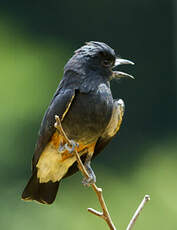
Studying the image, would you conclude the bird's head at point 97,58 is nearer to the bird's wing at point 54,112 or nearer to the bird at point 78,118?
the bird at point 78,118

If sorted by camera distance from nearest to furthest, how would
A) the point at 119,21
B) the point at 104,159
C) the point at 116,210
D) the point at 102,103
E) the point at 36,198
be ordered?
the point at 102,103 → the point at 36,198 → the point at 116,210 → the point at 104,159 → the point at 119,21

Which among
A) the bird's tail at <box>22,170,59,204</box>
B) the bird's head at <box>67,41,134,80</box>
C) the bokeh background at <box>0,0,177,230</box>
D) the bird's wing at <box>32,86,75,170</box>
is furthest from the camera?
the bokeh background at <box>0,0,177,230</box>

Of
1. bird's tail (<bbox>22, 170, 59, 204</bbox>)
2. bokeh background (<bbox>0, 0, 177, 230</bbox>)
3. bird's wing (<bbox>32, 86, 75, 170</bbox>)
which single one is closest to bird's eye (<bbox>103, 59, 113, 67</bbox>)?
bird's wing (<bbox>32, 86, 75, 170</bbox>)

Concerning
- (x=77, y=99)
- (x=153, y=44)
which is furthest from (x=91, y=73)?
(x=153, y=44)

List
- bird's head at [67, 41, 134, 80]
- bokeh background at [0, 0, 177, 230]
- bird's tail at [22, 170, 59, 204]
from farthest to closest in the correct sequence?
bokeh background at [0, 0, 177, 230], bird's tail at [22, 170, 59, 204], bird's head at [67, 41, 134, 80]

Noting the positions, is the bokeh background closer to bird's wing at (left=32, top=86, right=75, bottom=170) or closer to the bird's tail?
the bird's tail

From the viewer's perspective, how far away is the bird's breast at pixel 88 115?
5168 millimetres

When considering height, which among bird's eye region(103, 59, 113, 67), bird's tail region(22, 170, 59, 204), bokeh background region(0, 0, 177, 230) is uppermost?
bird's eye region(103, 59, 113, 67)

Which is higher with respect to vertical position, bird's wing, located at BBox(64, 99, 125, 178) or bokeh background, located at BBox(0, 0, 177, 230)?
bird's wing, located at BBox(64, 99, 125, 178)

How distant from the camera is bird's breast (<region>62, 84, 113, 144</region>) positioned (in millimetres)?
5168

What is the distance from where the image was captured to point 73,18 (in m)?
11.0

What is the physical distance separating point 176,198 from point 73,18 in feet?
10.7

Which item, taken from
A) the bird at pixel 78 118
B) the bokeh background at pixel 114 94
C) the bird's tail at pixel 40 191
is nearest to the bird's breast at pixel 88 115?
the bird at pixel 78 118

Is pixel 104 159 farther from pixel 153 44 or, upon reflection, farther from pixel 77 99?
pixel 77 99
